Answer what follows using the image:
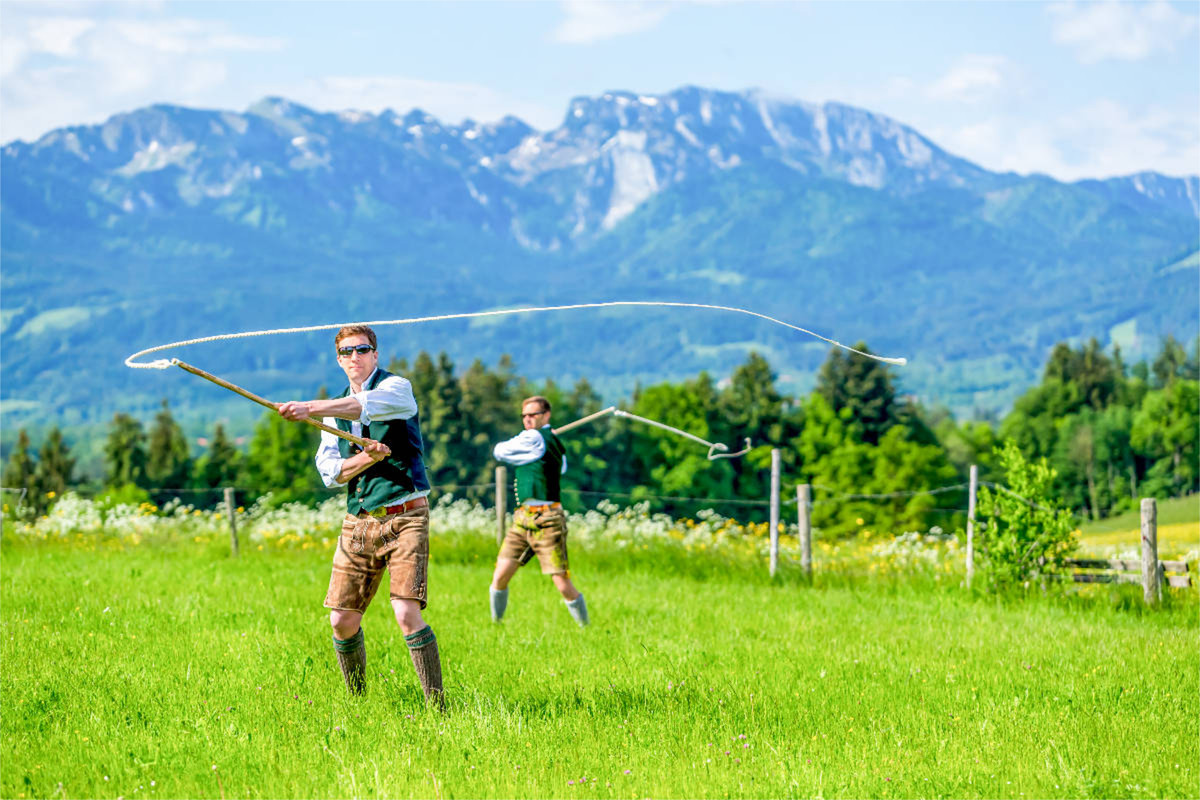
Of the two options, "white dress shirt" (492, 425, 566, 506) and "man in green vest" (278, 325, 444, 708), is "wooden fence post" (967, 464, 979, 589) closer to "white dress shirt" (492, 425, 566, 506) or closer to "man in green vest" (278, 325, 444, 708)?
"white dress shirt" (492, 425, 566, 506)

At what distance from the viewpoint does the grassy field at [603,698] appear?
20.2ft

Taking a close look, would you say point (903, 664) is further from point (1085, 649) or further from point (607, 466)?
point (607, 466)

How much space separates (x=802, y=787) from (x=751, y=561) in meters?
10.7

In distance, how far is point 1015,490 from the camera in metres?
13.6

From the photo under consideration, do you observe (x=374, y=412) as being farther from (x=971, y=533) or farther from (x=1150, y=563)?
(x=1150, y=563)

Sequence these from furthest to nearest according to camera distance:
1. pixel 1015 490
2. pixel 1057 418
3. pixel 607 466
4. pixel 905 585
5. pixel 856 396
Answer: pixel 1057 418, pixel 607 466, pixel 856 396, pixel 905 585, pixel 1015 490

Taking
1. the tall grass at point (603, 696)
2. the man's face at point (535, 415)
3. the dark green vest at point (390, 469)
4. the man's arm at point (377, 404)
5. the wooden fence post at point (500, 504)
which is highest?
the man's face at point (535, 415)

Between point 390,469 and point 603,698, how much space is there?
2.07 metres

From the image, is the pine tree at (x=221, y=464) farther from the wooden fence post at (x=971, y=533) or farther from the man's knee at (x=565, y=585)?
the man's knee at (x=565, y=585)

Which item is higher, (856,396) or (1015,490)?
(856,396)

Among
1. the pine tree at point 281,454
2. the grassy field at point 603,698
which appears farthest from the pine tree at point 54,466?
the grassy field at point 603,698

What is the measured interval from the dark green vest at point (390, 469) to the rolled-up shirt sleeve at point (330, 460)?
11cm

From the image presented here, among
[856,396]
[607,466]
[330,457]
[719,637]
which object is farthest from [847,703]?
[607,466]

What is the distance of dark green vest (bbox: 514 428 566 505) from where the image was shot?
10891 mm
